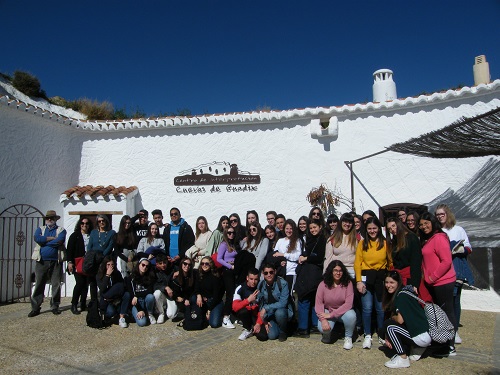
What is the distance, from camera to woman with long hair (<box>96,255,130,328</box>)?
18.1 feet

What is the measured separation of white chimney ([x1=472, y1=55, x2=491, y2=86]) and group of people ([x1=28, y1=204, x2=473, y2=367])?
4381 millimetres

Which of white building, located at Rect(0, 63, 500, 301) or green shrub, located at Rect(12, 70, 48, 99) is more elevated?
green shrub, located at Rect(12, 70, 48, 99)

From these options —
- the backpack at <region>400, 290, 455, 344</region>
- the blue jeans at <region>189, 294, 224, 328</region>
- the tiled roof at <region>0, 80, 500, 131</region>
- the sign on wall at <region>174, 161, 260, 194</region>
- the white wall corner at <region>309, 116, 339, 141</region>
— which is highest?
the tiled roof at <region>0, 80, 500, 131</region>

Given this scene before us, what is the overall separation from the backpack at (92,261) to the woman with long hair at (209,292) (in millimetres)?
1663

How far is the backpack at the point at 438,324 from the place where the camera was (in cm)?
383

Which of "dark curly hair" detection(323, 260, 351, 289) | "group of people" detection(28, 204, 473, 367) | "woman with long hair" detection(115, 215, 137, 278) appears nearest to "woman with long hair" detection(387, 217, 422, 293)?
"group of people" detection(28, 204, 473, 367)

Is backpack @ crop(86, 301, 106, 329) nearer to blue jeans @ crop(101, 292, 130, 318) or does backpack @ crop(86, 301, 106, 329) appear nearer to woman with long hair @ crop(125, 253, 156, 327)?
Answer: blue jeans @ crop(101, 292, 130, 318)

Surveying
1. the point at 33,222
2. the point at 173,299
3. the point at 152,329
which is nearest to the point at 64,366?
the point at 152,329

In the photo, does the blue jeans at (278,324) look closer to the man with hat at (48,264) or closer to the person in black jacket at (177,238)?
the person in black jacket at (177,238)

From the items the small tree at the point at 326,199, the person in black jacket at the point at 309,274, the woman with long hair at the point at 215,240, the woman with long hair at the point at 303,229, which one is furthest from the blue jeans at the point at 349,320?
the small tree at the point at 326,199

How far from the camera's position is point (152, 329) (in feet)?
17.4

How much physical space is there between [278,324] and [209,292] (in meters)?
1.17

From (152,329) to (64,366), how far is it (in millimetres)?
1419

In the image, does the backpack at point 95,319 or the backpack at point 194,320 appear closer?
the backpack at point 194,320
